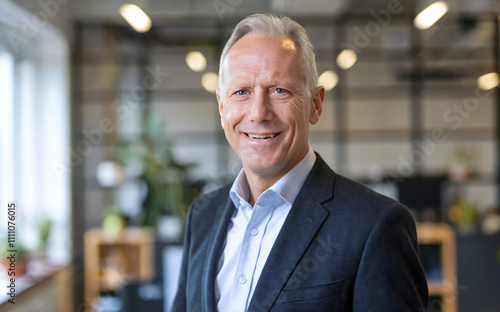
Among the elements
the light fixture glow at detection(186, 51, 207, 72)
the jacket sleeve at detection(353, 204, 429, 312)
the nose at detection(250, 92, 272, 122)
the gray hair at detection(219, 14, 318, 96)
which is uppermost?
the light fixture glow at detection(186, 51, 207, 72)

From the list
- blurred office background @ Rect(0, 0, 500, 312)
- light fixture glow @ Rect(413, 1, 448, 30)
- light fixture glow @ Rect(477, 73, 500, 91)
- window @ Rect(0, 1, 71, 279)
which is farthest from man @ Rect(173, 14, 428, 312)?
light fixture glow @ Rect(477, 73, 500, 91)

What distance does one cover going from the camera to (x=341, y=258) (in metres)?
1.07

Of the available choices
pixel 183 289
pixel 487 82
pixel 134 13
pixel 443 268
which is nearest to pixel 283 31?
pixel 183 289

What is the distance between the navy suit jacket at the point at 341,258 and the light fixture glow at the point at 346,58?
533cm

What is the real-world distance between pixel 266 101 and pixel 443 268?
4.05 metres

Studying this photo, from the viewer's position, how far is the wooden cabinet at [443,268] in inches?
177

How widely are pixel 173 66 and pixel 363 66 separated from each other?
2499 millimetres

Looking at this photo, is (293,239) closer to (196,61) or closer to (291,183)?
(291,183)

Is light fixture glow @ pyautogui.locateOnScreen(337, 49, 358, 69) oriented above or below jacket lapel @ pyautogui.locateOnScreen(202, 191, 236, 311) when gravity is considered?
above

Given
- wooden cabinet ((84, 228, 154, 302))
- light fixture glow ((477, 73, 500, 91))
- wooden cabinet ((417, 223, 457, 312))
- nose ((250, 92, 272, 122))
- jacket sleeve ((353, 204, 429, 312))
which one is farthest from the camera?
light fixture glow ((477, 73, 500, 91))

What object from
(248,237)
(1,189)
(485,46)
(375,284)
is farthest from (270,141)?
(485,46)

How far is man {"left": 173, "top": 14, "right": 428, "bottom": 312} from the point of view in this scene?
1052 mm

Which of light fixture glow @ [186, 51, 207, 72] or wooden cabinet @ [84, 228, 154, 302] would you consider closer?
wooden cabinet @ [84, 228, 154, 302]

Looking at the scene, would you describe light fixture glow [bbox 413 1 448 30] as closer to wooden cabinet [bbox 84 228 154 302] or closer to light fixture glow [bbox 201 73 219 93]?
light fixture glow [bbox 201 73 219 93]
